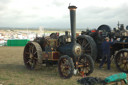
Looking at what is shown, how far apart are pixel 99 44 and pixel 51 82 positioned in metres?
3.92

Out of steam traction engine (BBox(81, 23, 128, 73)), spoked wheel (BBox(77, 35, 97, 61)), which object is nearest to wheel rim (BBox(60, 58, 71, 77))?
spoked wheel (BBox(77, 35, 97, 61))

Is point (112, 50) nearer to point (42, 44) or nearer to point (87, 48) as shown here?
point (87, 48)

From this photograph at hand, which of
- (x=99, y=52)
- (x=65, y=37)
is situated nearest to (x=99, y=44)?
(x=99, y=52)

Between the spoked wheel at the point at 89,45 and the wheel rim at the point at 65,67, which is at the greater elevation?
the spoked wheel at the point at 89,45

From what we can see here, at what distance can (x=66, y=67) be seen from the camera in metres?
5.66

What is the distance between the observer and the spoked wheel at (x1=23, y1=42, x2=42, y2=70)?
684 cm

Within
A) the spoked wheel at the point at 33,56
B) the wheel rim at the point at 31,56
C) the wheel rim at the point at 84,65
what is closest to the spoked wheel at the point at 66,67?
the wheel rim at the point at 84,65

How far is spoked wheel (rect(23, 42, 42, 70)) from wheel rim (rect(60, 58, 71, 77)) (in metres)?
1.31

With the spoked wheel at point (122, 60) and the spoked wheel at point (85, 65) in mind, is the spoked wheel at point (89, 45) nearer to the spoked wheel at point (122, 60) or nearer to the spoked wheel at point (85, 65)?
the spoked wheel at point (122, 60)

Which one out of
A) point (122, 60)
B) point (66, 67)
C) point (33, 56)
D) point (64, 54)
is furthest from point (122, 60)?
point (33, 56)

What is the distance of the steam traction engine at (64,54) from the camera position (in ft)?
18.9

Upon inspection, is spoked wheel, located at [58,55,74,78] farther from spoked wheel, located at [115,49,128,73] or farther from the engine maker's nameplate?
spoked wheel, located at [115,49,128,73]

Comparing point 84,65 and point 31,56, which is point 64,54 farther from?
point 31,56

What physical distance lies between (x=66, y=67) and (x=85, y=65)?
2.78ft
